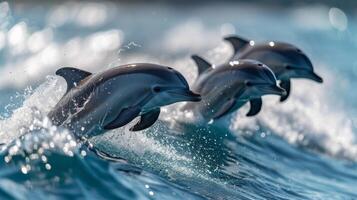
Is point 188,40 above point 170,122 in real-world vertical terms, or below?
above

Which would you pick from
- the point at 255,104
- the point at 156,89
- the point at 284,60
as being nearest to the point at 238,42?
the point at 284,60

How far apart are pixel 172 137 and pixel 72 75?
2.52m

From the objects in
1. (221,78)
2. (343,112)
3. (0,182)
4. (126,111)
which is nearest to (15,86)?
(343,112)

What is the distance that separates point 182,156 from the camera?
10422mm

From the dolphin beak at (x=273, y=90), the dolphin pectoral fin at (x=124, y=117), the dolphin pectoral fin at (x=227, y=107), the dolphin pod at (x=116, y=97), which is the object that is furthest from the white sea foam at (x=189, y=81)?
the dolphin beak at (x=273, y=90)

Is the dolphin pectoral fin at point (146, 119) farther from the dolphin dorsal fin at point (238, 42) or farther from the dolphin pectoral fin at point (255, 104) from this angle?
the dolphin dorsal fin at point (238, 42)

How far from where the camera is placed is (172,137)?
1143 centimetres

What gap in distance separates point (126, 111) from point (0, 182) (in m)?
1.88

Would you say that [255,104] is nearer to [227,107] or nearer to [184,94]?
[227,107]

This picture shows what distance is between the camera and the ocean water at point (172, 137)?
805 centimetres

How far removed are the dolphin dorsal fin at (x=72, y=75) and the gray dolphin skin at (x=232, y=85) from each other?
2.29 metres

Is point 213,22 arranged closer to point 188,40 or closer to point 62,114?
point 188,40

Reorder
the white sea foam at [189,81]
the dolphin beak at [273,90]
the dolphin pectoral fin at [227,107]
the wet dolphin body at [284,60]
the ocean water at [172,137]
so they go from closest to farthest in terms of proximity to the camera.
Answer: the ocean water at [172,137], the white sea foam at [189,81], the dolphin beak at [273,90], the dolphin pectoral fin at [227,107], the wet dolphin body at [284,60]

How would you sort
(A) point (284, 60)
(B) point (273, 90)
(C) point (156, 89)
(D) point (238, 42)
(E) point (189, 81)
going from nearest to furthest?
1. (C) point (156, 89)
2. (B) point (273, 90)
3. (A) point (284, 60)
4. (D) point (238, 42)
5. (E) point (189, 81)
